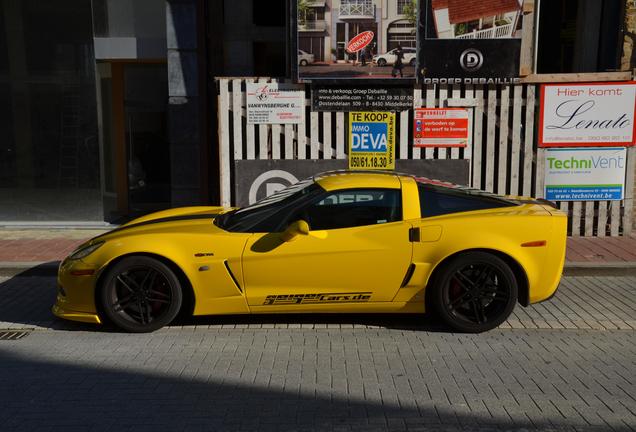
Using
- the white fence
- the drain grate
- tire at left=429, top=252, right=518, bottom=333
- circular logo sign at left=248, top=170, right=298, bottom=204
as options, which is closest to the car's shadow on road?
the drain grate

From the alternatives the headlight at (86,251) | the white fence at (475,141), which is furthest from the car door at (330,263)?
the white fence at (475,141)

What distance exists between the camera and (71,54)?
10.5m

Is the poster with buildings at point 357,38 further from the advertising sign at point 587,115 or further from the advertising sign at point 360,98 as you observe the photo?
the advertising sign at point 587,115

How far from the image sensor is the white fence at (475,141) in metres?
9.33

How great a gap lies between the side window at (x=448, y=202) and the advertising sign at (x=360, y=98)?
12.5 ft

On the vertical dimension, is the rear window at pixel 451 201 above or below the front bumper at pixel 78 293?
above

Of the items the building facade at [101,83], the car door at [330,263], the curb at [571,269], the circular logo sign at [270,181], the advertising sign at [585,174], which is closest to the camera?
the car door at [330,263]

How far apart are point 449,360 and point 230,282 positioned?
75.9 inches

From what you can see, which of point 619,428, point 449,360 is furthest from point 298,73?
point 619,428

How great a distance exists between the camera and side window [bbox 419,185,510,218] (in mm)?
5598

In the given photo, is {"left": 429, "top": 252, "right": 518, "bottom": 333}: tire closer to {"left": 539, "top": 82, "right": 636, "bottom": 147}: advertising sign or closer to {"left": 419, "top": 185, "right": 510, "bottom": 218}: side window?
{"left": 419, "top": 185, "right": 510, "bottom": 218}: side window

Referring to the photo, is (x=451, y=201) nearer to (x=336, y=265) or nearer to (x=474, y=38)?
(x=336, y=265)

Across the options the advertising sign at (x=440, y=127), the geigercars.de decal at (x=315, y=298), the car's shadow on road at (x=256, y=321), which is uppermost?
the advertising sign at (x=440, y=127)

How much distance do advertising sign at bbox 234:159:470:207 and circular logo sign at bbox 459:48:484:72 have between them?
136 centimetres
